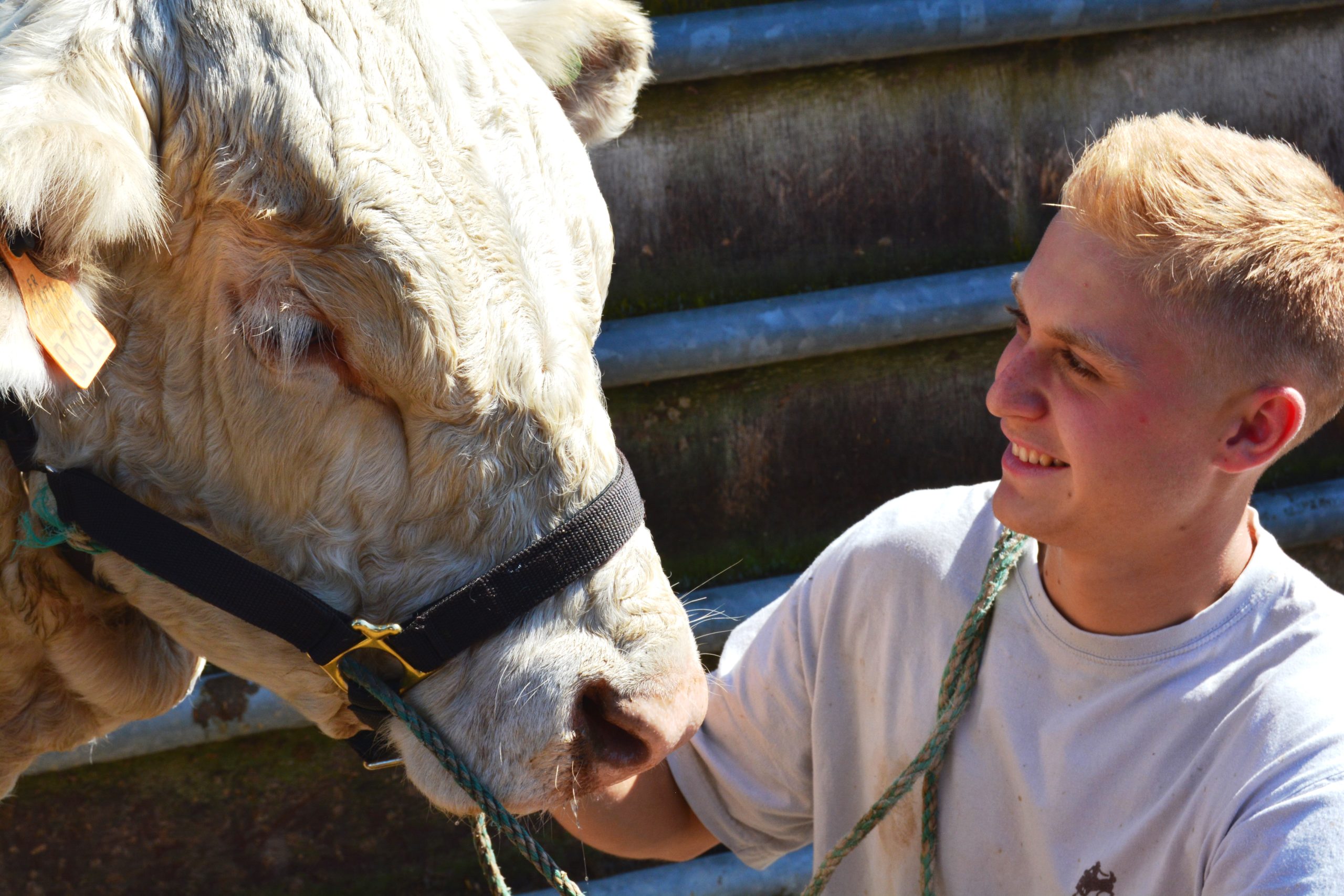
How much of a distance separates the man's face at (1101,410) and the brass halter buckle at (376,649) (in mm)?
886

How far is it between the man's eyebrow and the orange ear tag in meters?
1.29

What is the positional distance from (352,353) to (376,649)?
0.43 meters

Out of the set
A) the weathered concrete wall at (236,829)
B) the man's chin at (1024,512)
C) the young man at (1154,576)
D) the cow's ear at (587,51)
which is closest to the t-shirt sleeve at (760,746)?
the young man at (1154,576)

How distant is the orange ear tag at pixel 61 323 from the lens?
1.36 m

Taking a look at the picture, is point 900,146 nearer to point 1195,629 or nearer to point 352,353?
point 1195,629

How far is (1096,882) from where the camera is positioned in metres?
1.63

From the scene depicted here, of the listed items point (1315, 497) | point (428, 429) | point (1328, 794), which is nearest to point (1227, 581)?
point (1328, 794)

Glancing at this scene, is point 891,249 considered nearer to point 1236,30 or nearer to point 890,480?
point 890,480

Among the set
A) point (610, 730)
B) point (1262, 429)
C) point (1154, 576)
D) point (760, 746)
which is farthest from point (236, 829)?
point (1262, 429)

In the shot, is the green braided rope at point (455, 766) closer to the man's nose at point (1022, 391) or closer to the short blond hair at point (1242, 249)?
the man's nose at point (1022, 391)

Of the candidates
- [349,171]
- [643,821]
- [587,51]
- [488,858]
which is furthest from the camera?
[587,51]

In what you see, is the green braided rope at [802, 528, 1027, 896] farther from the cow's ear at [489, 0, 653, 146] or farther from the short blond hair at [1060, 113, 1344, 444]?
the cow's ear at [489, 0, 653, 146]

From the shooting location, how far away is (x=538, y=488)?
158cm

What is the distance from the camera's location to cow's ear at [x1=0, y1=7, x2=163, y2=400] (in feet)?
4.25
